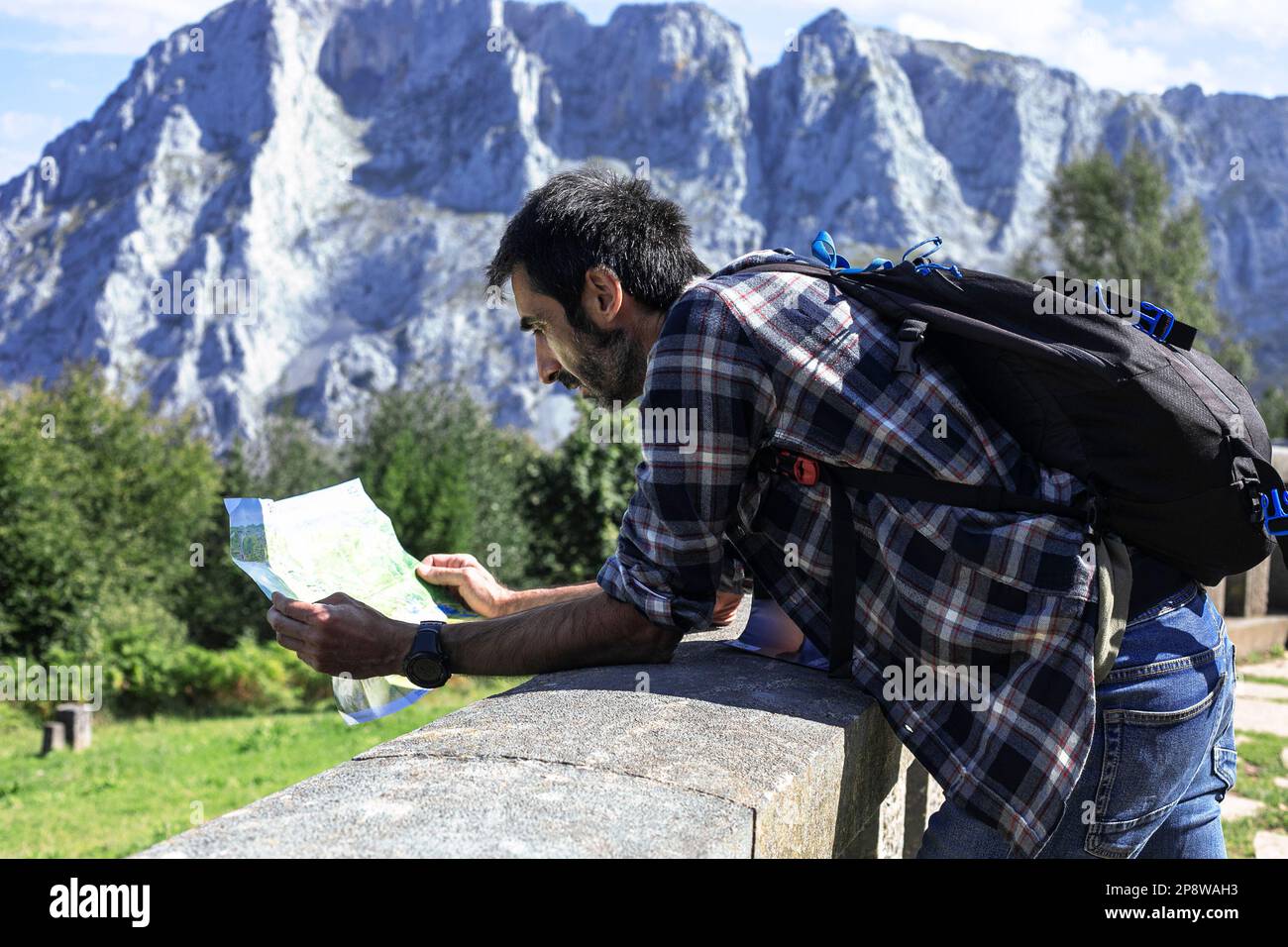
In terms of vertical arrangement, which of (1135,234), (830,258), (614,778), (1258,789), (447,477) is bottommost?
(447,477)

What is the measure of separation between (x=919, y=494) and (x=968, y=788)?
50 cm

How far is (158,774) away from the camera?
11289 mm

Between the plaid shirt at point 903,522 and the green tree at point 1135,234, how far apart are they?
143 ft

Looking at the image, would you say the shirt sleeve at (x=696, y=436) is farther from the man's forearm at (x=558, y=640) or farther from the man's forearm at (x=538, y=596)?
the man's forearm at (x=538, y=596)

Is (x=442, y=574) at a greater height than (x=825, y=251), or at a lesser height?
lesser

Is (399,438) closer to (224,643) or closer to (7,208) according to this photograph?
(224,643)

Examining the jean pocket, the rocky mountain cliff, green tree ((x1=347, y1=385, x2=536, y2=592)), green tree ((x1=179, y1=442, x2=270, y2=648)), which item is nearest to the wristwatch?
the jean pocket

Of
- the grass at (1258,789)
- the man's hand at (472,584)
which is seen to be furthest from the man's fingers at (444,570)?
the grass at (1258,789)

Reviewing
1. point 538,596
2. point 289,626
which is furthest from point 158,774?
point 289,626

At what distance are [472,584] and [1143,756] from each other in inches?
63.0

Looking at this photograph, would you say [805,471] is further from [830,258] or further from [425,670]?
[425,670]
